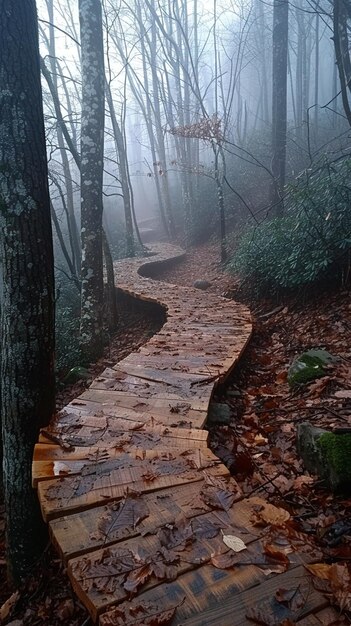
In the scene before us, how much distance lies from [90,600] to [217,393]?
2789 mm

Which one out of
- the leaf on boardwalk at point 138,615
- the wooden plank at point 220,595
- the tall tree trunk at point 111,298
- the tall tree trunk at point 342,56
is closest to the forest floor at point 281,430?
the wooden plank at point 220,595

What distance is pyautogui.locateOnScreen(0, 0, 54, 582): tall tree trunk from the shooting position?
2475 millimetres

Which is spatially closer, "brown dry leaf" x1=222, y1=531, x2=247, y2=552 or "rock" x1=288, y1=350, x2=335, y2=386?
"brown dry leaf" x1=222, y1=531, x2=247, y2=552

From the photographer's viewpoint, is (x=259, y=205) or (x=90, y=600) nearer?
(x=90, y=600)

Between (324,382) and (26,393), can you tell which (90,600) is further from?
(324,382)

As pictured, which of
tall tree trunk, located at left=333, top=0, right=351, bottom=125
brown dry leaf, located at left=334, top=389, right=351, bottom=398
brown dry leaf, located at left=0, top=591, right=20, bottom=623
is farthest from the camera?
tall tree trunk, located at left=333, top=0, right=351, bottom=125

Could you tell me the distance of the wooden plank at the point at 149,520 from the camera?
1.81 meters

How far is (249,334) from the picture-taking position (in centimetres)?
525

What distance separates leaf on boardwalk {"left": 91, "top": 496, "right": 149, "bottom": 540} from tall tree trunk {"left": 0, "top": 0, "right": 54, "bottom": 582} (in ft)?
3.61

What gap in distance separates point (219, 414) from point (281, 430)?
625 millimetres

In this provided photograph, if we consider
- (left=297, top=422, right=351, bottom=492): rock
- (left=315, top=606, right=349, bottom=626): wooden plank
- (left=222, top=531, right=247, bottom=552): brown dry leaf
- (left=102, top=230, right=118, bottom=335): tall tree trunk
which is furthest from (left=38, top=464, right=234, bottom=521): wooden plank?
(left=102, top=230, right=118, bottom=335): tall tree trunk

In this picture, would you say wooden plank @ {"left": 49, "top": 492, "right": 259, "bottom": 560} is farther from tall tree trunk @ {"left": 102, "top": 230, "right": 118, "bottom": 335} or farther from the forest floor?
tall tree trunk @ {"left": 102, "top": 230, "right": 118, "bottom": 335}

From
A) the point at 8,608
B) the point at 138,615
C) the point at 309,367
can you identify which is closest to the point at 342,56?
the point at 309,367

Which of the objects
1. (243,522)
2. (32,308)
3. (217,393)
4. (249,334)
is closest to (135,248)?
(249,334)
